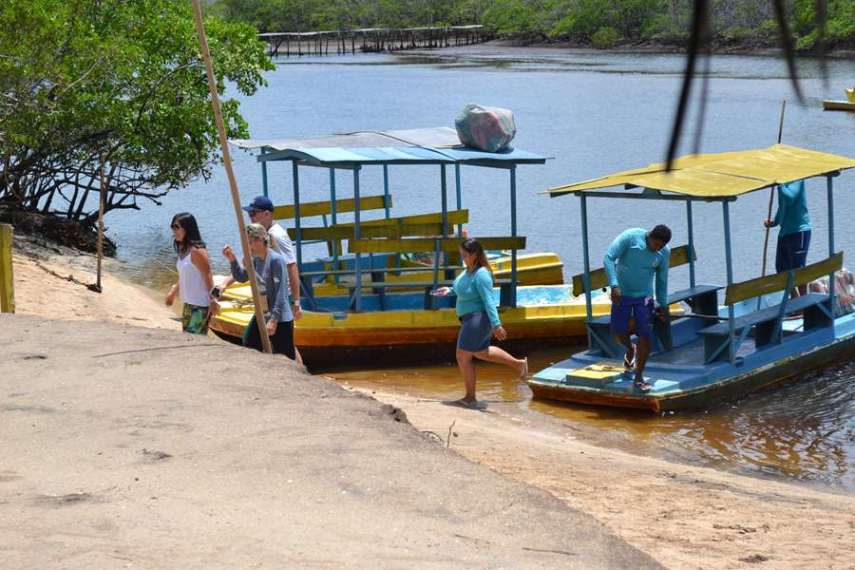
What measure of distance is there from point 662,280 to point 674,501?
3.68 m

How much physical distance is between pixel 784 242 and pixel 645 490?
5.60 m

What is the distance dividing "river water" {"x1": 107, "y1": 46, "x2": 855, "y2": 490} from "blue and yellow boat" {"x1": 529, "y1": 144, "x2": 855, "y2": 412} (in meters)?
0.20

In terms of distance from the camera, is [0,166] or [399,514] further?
[0,166]

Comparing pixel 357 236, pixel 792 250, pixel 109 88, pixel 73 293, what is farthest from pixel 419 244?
pixel 109 88

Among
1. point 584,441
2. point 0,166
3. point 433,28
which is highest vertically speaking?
point 433,28

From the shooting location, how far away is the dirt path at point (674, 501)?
269 inches

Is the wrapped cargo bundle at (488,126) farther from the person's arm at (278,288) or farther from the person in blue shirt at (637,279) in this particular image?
the person's arm at (278,288)

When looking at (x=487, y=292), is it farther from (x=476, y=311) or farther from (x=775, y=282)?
(x=775, y=282)

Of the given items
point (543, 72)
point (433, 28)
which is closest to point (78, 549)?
point (543, 72)

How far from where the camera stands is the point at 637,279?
11.0 metres

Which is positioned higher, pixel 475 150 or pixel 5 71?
pixel 5 71

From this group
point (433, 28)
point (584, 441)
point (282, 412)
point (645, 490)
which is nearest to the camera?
point (282, 412)

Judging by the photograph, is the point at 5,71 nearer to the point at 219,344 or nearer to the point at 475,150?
the point at 475,150

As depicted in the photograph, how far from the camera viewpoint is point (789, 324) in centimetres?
1357
